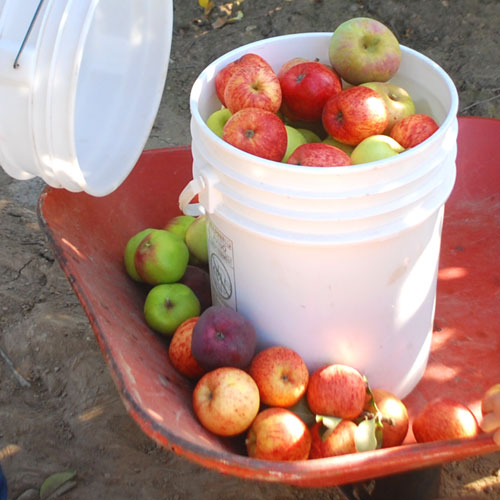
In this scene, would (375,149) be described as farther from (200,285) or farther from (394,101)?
(200,285)

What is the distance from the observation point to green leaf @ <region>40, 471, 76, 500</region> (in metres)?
2.04

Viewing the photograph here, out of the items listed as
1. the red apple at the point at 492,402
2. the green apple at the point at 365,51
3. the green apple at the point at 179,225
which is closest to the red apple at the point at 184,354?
the green apple at the point at 179,225

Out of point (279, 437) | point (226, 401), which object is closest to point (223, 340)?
point (226, 401)

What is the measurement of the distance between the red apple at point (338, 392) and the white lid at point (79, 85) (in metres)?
0.71

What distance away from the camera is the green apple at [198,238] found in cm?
206

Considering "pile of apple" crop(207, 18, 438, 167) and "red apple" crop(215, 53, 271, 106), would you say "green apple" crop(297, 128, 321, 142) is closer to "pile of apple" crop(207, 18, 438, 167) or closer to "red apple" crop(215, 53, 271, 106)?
"pile of apple" crop(207, 18, 438, 167)

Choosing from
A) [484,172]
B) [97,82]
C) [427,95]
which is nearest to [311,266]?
[427,95]

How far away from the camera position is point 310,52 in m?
1.90

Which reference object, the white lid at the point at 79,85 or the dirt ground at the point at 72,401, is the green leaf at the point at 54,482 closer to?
the dirt ground at the point at 72,401

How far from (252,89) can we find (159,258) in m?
0.56

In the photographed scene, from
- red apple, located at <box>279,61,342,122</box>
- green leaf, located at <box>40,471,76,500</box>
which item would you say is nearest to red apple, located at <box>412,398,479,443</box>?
red apple, located at <box>279,61,342,122</box>

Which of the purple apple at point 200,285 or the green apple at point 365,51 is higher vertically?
the green apple at point 365,51

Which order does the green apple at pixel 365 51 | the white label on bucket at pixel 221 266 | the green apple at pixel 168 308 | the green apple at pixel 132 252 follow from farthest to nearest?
1. the green apple at pixel 132 252
2. the green apple at pixel 168 308
3. the green apple at pixel 365 51
4. the white label on bucket at pixel 221 266

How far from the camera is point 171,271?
194 cm
